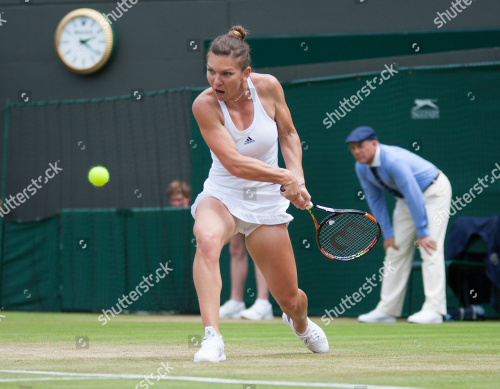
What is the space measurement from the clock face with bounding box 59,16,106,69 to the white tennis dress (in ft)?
28.6

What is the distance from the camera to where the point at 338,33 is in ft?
37.2

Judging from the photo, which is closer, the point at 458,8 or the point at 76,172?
the point at 458,8

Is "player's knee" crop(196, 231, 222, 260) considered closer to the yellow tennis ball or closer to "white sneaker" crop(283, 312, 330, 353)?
"white sneaker" crop(283, 312, 330, 353)

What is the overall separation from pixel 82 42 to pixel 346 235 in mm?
8918

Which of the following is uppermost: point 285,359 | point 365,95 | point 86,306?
point 365,95

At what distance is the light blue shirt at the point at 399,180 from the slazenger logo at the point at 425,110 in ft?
3.31

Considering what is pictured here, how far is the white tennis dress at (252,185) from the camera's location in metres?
3.91

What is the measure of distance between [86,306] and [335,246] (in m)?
5.85

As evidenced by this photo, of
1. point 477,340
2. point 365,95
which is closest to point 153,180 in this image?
point 365,95

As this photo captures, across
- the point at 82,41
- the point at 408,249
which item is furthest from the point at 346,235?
the point at 82,41

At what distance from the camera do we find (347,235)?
14.6 feet

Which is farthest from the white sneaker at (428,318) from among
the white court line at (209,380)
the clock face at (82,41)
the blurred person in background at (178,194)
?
the clock face at (82,41)

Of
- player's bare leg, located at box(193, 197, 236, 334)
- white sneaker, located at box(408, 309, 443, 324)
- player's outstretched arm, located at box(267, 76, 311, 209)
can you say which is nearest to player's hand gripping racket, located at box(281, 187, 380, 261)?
player's outstretched arm, located at box(267, 76, 311, 209)

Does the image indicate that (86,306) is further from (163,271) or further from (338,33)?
(338,33)
